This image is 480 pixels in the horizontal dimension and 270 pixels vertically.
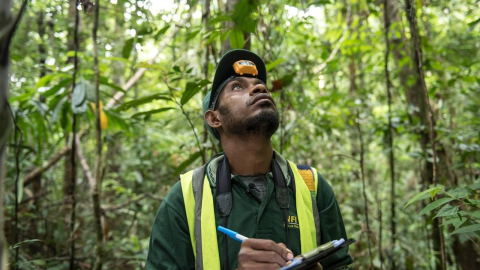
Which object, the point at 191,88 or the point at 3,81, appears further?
the point at 191,88

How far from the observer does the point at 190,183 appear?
1656mm

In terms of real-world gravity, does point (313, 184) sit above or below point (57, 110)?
below

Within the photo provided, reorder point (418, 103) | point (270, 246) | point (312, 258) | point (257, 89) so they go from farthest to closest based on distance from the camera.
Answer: point (418, 103), point (257, 89), point (270, 246), point (312, 258)

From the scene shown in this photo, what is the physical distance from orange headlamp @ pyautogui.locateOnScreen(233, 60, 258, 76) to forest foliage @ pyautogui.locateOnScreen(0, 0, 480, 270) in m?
0.42

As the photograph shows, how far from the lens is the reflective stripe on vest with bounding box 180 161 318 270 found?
146 cm

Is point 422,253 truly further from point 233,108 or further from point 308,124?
point 233,108

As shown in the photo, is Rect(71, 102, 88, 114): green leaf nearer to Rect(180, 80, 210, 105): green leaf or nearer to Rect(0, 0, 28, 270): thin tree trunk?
Rect(180, 80, 210, 105): green leaf

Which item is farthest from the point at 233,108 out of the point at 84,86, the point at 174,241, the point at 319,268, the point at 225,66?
the point at 84,86

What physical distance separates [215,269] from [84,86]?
2.01 metres

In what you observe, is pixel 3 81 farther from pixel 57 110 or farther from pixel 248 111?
pixel 57 110

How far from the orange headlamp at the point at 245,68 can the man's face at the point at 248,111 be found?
0.25 ft

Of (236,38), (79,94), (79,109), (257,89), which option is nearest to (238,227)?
(257,89)

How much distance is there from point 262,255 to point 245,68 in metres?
1.14

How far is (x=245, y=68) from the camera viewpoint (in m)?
1.97
